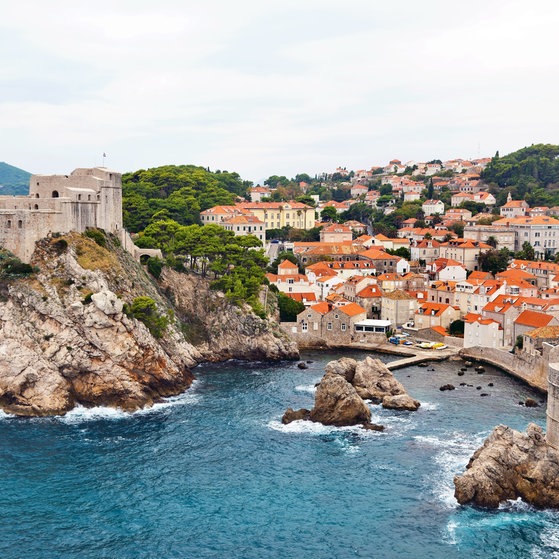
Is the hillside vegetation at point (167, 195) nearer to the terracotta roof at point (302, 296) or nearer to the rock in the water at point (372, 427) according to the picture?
the terracotta roof at point (302, 296)

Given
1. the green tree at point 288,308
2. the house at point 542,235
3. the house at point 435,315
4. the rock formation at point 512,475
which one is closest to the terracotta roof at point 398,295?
the house at point 435,315

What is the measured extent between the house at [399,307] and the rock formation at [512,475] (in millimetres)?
38607

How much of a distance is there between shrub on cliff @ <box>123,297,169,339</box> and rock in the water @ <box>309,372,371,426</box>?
654 inches

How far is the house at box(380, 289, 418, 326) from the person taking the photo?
241ft

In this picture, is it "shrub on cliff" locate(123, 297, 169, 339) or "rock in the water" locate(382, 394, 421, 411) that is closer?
"rock in the water" locate(382, 394, 421, 411)

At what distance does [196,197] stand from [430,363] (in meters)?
50.1

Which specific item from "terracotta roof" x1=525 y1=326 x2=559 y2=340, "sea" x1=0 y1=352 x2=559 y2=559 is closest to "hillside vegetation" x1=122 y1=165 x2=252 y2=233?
"sea" x1=0 y1=352 x2=559 y2=559

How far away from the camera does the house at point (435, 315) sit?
2776 inches

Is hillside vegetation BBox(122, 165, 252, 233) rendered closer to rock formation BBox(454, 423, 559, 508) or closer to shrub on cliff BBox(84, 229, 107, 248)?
shrub on cliff BBox(84, 229, 107, 248)

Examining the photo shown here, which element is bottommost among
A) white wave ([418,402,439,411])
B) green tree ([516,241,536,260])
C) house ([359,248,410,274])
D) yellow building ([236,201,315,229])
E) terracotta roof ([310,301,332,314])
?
white wave ([418,402,439,411])

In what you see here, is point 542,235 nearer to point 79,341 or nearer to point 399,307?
point 399,307

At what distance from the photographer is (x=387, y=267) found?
92.1 meters

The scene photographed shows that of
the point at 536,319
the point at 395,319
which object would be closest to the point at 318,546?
the point at 536,319

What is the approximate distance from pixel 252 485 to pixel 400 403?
620 inches
